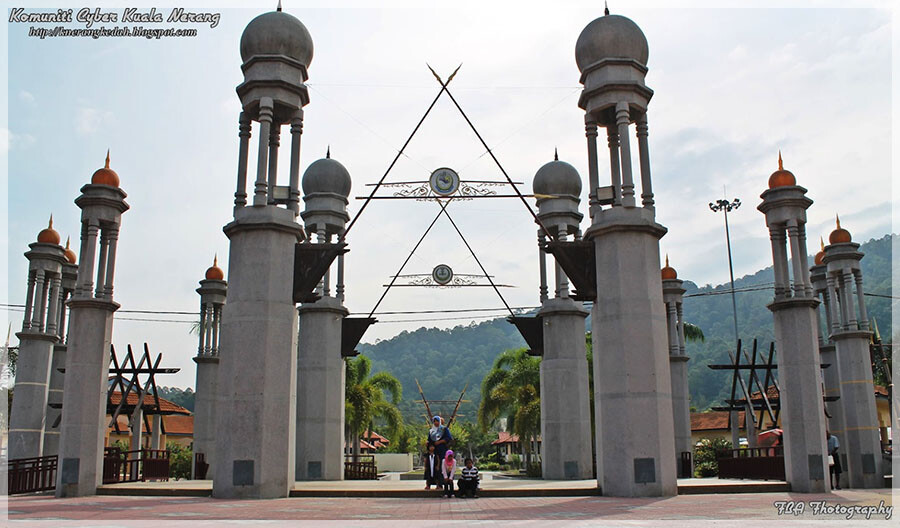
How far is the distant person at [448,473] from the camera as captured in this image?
61.9ft

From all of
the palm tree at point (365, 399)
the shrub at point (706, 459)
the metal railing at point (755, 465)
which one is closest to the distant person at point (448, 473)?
the metal railing at point (755, 465)

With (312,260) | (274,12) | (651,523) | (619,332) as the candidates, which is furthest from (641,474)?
(274,12)

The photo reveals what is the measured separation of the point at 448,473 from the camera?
19.0m

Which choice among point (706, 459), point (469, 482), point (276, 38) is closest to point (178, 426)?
point (706, 459)

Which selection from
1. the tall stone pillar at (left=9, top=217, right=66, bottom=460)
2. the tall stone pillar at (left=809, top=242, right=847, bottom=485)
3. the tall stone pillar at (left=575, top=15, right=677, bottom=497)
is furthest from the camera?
the tall stone pillar at (left=9, top=217, right=66, bottom=460)

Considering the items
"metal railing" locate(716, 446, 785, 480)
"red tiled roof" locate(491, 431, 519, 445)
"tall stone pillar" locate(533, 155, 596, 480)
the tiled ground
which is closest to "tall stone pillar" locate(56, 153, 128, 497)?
the tiled ground

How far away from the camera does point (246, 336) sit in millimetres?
19766

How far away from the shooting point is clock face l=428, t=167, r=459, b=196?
1078 inches

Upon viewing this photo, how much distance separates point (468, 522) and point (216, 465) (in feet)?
30.7

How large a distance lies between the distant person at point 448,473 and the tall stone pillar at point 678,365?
16.5 metres

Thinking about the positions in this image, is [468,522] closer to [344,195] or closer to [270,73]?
[270,73]

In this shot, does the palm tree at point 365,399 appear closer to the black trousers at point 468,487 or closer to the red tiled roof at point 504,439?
the black trousers at point 468,487

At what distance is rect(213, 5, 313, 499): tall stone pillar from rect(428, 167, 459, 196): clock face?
21.1 feet

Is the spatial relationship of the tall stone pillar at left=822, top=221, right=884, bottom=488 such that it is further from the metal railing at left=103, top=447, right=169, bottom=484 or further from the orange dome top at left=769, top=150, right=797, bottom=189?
the metal railing at left=103, top=447, right=169, bottom=484
